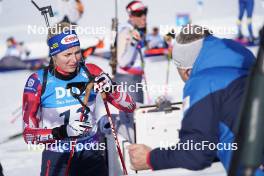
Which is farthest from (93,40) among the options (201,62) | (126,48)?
(201,62)

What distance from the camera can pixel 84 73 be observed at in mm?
3611

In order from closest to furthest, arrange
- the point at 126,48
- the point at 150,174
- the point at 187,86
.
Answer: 1. the point at 150,174
2. the point at 187,86
3. the point at 126,48

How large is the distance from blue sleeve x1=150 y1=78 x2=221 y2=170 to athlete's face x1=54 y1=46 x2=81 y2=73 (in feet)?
5.74

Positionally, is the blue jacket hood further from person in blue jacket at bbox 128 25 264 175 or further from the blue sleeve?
the blue sleeve

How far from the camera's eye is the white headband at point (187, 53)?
2.22 meters

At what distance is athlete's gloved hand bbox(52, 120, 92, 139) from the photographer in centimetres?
324

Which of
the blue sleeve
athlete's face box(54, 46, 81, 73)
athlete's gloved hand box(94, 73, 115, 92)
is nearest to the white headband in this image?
the blue sleeve

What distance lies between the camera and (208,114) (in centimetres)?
182

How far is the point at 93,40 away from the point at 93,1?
5.56ft

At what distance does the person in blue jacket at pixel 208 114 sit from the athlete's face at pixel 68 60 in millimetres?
1583

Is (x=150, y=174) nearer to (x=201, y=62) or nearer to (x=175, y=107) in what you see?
Result: (x=201, y=62)

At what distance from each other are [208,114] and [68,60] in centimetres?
189

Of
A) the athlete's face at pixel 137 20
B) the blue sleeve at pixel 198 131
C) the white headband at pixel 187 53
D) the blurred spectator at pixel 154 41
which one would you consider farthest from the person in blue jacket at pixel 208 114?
the blurred spectator at pixel 154 41

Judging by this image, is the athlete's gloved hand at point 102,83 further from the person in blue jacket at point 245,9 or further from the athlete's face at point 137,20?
the person in blue jacket at point 245,9
